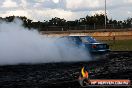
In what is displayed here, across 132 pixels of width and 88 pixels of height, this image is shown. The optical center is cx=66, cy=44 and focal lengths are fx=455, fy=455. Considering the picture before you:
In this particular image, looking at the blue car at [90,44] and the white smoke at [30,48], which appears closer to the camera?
the white smoke at [30,48]

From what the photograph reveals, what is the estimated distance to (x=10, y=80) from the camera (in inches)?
603

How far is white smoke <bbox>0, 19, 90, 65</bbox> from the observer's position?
2323 cm

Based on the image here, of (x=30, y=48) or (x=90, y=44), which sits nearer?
(x=30, y=48)

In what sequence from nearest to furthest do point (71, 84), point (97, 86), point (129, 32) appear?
point (97, 86) → point (71, 84) → point (129, 32)

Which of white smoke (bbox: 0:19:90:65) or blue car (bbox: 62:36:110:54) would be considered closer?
white smoke (bbox: 0:19:90:65)

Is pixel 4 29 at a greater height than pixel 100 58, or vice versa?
→ pixel 4 29

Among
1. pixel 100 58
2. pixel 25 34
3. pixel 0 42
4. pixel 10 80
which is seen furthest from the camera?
pixel 100 58

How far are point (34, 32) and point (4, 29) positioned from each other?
201 cm

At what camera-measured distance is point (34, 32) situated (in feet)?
84.6

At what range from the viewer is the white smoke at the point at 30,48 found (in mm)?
23234

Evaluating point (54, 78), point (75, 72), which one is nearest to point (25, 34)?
point (75, 72)

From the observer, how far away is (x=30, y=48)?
24.2 m

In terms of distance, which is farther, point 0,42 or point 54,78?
point 0,42

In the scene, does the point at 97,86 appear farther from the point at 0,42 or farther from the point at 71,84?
the point at 0,42
